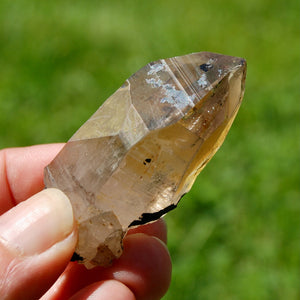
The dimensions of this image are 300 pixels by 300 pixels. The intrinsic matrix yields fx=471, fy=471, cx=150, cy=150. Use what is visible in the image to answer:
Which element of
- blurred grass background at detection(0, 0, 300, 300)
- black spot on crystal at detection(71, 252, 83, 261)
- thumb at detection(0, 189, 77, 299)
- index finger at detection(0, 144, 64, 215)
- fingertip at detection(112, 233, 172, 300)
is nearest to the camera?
thumb at detection(0, 189, 77, 299)

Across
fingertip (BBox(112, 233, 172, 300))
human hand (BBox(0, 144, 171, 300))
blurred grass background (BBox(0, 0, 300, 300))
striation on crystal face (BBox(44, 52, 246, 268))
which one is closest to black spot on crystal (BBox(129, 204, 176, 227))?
striation on crystal face (BBox(44, 52, 246, 268))

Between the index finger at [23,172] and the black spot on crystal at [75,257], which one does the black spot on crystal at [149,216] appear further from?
the index finger at [23,172]

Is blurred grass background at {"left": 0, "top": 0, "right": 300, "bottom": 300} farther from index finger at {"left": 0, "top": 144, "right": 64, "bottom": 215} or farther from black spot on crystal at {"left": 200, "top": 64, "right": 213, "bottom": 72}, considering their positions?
black spot on crystal at {"left": 200, "top": 64, "right": 213, "bottom": 72}

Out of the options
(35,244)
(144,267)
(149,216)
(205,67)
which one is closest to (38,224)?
(35,244)

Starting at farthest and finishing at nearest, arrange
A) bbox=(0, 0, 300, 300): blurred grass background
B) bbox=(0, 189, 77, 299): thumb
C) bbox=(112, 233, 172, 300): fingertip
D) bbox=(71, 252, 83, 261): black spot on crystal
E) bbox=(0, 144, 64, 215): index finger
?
bbox=(0, 0, 300, 300): blurred grass background → bbox=(0, 144, 64, 215): index finger → bbox=(112, 233, 172, 300): fingertip → bbox=(71, 252, 83, 261): black spot on crystal → bbox=(0, 189, 77, 299): thumb

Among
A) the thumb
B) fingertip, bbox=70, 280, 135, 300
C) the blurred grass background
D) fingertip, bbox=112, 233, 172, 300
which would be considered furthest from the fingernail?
the blurred grass background

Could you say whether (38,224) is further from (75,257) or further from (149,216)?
(149,216)

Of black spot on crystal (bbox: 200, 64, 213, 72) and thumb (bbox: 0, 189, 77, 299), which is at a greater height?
black spot on crystal (bbox: 200, 64, 213, 72)

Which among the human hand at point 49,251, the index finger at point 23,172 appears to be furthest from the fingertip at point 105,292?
the index finger at point 23,172

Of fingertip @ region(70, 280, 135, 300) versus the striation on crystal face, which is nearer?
the striation on crystal face
